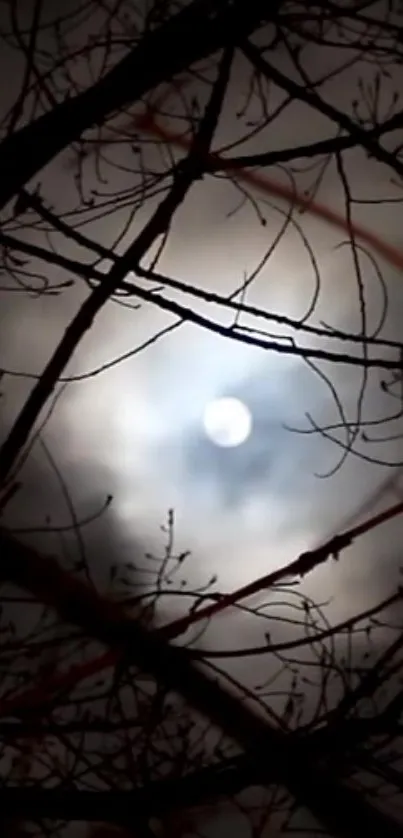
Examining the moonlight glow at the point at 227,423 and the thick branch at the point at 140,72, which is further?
the moonlight glow at the point at 227,423

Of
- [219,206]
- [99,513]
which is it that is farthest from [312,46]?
[99,513]

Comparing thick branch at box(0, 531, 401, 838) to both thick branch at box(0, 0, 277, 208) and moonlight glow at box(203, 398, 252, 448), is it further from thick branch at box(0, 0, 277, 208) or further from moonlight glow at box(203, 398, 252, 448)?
thick branch at box(0, 0, 277, 208)

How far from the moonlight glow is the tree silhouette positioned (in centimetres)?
8

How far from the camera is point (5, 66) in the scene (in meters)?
1.19

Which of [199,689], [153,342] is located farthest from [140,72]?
[199,689]

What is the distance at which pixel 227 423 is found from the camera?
1288mm

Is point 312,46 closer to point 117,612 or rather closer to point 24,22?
point 24,22

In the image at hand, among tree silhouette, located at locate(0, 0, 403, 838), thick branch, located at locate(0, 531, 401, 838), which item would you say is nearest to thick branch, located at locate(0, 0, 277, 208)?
tree silhouette, located at locate(0, 0, 403, 838)

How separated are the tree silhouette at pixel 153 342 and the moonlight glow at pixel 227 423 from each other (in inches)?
3.0

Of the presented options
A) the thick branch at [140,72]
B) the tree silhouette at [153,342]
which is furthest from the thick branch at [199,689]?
the thick branch at [140,72]

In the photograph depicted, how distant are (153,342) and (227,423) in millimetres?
176

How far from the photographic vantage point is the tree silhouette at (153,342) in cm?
86

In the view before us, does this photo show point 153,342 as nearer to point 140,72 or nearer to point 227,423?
point 227,423

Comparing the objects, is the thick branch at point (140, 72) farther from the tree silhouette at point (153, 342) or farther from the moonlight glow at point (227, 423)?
the moonlight glow at point (227, 423)
